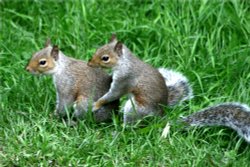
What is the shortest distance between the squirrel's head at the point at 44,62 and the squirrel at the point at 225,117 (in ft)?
3.51

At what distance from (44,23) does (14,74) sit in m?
1.00

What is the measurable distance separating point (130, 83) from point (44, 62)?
0.67m

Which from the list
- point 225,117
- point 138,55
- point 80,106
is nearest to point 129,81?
point 80,106

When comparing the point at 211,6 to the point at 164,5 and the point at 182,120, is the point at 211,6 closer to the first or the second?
the point at 164,5

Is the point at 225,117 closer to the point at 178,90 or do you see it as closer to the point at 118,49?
the point at 178,90

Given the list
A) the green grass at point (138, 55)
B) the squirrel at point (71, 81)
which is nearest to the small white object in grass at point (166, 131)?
the green grass at point (138, 55)

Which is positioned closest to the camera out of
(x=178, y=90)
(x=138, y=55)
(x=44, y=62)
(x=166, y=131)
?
(x=166, y=131)

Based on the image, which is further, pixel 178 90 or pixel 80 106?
pixel 178 90

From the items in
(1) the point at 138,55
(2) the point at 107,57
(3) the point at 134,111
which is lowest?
(3) the point at 134,111

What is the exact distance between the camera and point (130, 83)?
249 inches

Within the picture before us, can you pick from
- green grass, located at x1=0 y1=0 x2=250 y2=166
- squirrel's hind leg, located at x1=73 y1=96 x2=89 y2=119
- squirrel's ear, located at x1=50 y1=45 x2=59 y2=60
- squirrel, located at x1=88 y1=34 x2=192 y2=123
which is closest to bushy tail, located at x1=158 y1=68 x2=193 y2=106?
green grass, located at x1=0 y1=0 x2=250 y2=166

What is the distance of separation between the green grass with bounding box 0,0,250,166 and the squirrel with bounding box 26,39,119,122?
0.13 meters

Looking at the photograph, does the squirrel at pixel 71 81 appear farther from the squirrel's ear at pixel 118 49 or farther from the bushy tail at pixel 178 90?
the bushy tail at pixel 178 90

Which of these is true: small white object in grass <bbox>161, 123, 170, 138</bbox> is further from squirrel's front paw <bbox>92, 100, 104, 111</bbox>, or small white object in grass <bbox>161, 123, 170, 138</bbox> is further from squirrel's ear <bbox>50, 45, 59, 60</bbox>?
squirrel's ear <bbox>50, 45, 59, 60</bbox>
